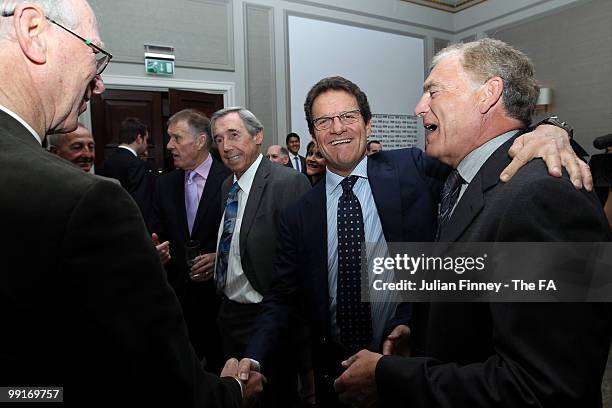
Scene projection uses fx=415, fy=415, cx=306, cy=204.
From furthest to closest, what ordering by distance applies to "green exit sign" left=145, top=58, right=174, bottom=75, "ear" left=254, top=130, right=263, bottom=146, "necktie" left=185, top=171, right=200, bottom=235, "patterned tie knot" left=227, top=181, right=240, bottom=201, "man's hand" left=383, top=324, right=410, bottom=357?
"green exit sign" left=145, top=58, right=174, bottom=75, "necktie" left=185, top=171, right=200, bottom=235, "ear" left=254, top=130, right=263, bottom=146, "patterned tie knot" left=227, top=181, right=240, bottom=201, "man's hand" left=383, top=324, right=410, bottom=357

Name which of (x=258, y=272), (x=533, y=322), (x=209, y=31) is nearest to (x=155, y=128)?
(x=209, y=31)

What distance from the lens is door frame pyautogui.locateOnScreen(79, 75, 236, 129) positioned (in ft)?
16.9

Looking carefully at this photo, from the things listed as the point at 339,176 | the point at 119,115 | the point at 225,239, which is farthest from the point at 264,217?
the point at 119,115

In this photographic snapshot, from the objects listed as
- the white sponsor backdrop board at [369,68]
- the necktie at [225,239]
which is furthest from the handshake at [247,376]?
the white sponsor backdrop board at [369,68]

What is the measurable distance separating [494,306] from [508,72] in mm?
655

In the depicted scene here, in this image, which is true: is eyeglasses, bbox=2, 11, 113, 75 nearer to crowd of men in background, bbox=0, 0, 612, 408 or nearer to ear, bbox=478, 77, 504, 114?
crowd of men in background, bbox=0, 0, 612, 408

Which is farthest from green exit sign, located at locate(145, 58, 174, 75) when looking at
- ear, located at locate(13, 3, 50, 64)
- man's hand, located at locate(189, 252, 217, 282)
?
ear, located at locate(13, 3, 50, 64)

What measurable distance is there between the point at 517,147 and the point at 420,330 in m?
0.68

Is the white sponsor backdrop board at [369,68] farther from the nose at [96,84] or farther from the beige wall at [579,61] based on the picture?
the nose at [96,84]

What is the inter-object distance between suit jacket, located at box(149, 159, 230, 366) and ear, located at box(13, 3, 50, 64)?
6.20 feet

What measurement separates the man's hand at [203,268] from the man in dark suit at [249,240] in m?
0.09

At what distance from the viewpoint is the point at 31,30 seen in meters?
0.81

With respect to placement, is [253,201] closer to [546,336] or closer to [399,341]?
[399,341]

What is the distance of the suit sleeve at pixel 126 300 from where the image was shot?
0.63 meters
